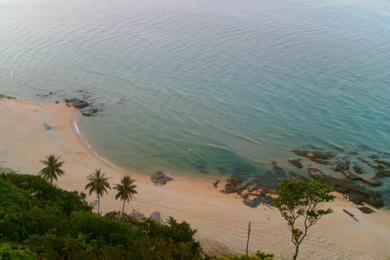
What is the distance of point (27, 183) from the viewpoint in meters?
43.8

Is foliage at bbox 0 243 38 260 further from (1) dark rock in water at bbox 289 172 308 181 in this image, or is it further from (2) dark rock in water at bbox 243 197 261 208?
(1) dark rock in water at bbox 289 172 308 181

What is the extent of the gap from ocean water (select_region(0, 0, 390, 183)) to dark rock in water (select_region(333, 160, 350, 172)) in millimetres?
4163

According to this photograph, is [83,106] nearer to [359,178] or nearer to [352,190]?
[352,190]

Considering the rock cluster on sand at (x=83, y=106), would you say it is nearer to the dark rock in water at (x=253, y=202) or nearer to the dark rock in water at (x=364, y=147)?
the dark rock in water at (x=253, y=202)

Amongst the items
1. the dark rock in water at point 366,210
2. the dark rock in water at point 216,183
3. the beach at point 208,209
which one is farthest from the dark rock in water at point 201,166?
the dark rock in water at point 366,210

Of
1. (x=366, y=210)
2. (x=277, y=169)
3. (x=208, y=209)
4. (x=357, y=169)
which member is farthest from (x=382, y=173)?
(x=208, y=209)

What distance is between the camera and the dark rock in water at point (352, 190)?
188 ft

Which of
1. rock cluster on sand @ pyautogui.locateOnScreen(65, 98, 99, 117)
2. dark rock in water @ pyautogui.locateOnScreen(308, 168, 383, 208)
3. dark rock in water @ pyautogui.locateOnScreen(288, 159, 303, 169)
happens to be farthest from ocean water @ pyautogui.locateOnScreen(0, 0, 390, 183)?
dark rock in water @ pyautogui.locateOnScreen(308, 168, 383, 208)

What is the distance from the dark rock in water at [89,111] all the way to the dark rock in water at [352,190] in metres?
40.2

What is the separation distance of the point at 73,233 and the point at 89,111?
47.8 m

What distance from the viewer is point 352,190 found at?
59.2 meters

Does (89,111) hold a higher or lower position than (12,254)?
higher

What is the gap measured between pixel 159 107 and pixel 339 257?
4504 centimetres

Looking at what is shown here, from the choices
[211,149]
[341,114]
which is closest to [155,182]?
[211,149]
